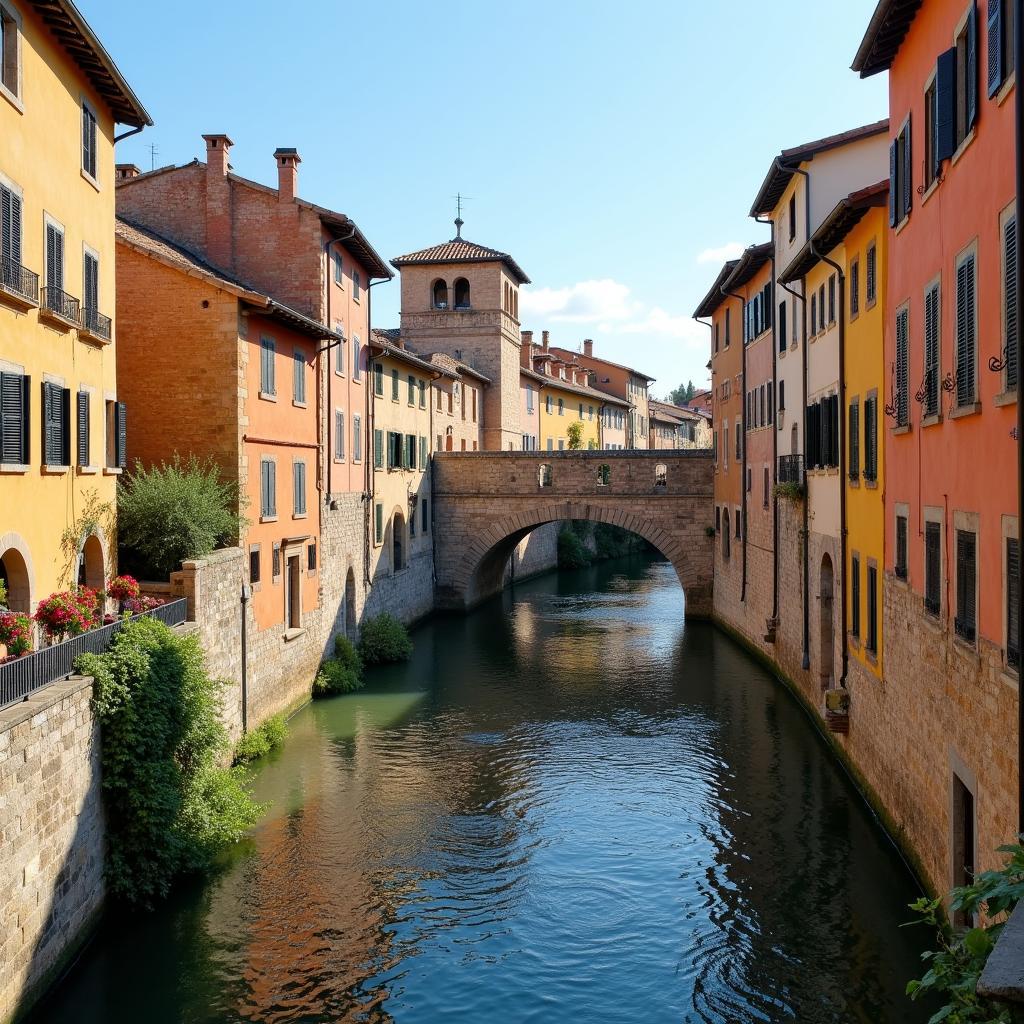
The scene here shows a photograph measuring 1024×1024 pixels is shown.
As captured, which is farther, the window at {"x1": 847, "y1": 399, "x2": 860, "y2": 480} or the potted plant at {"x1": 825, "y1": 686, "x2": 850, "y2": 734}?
the potted plant at {"x1": 825, "y1": 686, "x2": 850, "y2": 734}

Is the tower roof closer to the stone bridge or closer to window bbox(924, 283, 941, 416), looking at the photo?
the stone bridge

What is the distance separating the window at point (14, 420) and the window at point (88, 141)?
4.65 m

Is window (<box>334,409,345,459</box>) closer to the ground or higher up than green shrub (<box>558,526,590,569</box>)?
higher up

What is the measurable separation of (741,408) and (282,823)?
21995 millimetres

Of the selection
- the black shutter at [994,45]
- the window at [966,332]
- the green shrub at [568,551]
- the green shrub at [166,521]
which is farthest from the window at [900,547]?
the green shrub at [568,551]

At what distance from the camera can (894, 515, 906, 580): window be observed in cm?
1537

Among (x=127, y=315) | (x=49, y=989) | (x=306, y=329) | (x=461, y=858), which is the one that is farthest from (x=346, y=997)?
(x=306, y=329)

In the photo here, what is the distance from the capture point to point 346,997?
12453mm

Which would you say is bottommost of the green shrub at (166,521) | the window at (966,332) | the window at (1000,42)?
the green shrub at (166,521)

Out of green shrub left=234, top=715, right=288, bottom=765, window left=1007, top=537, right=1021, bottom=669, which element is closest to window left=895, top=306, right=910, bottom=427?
window left=1007, top=537, right=1021, bottom=669

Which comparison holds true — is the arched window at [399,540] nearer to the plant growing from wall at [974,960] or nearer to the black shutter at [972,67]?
the black shutter at [972,67]

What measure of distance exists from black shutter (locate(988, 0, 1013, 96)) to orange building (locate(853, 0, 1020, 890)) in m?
0.03

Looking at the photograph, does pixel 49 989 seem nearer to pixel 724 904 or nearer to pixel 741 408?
pixel 724 904

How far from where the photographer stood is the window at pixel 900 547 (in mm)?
15367
